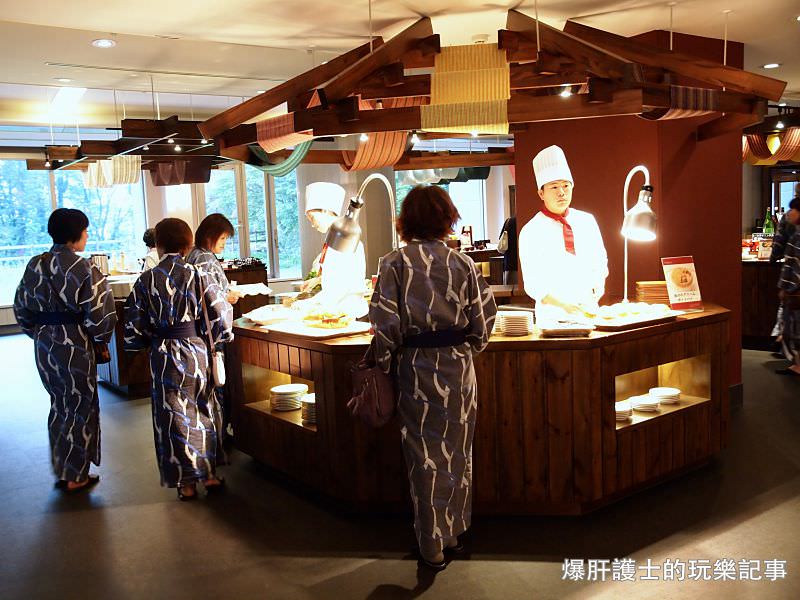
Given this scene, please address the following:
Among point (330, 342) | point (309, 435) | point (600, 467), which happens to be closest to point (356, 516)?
point (309, 435)

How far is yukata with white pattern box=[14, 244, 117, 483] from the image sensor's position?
14.7 feet

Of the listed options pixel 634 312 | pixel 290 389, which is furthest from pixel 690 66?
pixel 290 389

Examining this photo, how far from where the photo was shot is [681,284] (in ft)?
14.8

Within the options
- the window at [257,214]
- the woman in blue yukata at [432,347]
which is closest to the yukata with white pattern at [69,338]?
the woman in blue yukata at [432,347]

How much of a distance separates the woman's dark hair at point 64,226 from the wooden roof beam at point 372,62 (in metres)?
1.78

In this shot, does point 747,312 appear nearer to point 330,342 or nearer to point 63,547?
point 330,342

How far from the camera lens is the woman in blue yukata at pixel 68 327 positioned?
448 centimetres

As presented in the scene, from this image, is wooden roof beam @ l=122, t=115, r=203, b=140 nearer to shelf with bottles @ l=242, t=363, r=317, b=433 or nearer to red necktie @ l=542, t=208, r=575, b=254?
shelf with bottles @ l=242, t=363, r=317, b=433

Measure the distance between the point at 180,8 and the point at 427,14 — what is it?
157cm

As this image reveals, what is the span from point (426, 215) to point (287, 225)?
448 inches

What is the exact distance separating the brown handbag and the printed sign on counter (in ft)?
6.67

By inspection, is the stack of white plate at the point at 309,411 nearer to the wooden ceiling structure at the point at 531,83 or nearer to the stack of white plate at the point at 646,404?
the wooden ceiling structure at the point at 531,83

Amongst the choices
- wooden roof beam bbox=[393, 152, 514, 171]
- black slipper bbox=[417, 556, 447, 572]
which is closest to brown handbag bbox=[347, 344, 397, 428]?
black slipper bbox=[417, 556, 447, 572]

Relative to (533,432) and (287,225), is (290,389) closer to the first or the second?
(533,432)
